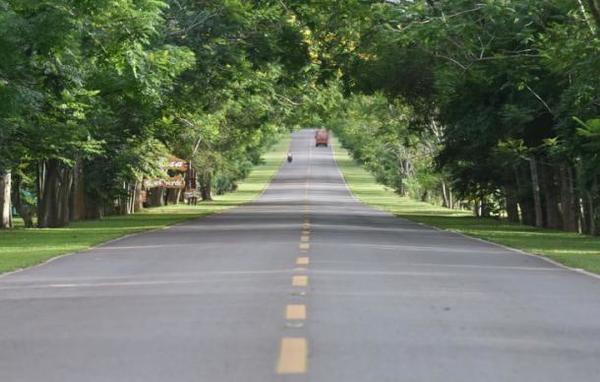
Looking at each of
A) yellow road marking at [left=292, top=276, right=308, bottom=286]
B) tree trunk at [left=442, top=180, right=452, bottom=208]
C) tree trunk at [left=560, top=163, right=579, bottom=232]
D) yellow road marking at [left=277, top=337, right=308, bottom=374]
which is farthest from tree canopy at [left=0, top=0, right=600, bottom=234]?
tree trunk at [left=442, top=180, right=452, bottom=208]

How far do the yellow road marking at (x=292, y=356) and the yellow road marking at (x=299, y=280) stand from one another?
187 inches

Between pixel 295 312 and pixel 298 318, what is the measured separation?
0.45 metres

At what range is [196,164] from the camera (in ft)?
212

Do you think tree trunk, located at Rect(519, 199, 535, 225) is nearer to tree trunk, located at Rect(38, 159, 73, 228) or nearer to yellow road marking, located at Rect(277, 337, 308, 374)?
tree trunk, located at Rect(38, 159, 73, 228)

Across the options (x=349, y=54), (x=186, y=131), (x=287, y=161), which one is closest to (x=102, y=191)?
(x=186, y=131)

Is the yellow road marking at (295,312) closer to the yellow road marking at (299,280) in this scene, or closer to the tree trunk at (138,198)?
the yellow road marking at (299,280)

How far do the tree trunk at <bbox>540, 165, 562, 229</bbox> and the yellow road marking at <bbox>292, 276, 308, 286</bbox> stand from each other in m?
25.7

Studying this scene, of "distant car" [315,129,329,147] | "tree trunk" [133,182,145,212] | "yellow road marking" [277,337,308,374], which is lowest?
"yellow road marking" [277,337,308,374]

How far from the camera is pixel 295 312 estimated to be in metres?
11.7

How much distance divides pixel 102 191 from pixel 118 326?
36.1 m

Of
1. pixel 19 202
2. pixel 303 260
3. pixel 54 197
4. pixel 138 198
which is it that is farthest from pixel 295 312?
pixel 138 198

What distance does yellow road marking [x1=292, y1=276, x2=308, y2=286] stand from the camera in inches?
576

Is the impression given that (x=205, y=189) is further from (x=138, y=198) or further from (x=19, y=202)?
(x=19, y=202)

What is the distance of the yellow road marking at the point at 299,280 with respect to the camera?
14633 mm
